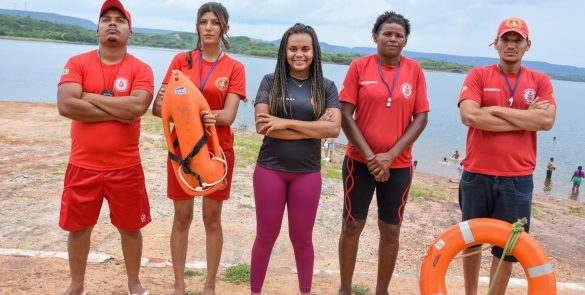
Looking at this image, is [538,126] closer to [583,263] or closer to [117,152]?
[117,152]

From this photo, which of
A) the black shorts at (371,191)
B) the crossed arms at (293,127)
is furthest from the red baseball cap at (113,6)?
the black shorts at (371,191)

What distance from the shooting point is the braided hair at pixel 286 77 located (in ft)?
11.4

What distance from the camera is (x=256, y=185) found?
3477mm

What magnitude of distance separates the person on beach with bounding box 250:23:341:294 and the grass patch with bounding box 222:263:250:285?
32.2 inches

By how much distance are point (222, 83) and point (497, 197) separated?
2.32 metres

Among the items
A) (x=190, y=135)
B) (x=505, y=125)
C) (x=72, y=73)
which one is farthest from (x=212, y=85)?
(x=505, y=125)

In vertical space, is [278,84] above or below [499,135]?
above

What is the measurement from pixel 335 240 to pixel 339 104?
302cm

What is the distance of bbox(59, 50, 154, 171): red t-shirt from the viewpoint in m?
3.39

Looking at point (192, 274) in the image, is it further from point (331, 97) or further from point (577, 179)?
point (577, 179)

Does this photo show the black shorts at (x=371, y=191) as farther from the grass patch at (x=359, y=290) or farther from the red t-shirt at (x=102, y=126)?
the red t-shirt at (x=102, y=126)

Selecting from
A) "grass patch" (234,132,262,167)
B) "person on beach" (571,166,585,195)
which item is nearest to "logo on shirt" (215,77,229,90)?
"grass patch" (234,132,262,167)

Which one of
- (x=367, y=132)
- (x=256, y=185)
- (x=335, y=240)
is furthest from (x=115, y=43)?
(x=335, y=240)

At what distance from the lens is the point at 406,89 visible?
371 centimetres
